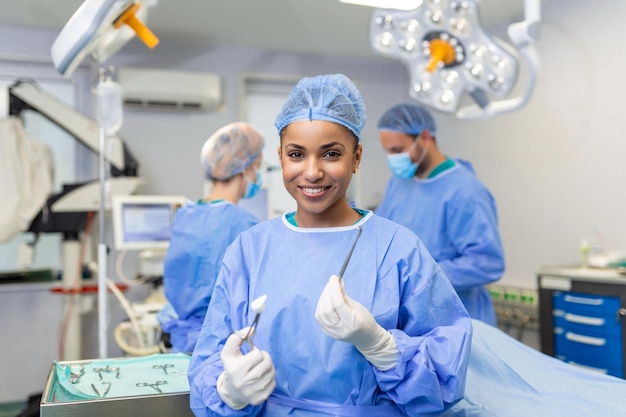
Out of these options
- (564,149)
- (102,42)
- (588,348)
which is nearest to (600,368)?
(588,348)

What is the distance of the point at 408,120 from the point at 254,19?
1.80 meters

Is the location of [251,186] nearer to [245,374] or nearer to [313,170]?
[313,170]

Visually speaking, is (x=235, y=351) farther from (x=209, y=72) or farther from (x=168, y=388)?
(x=209, y=72)

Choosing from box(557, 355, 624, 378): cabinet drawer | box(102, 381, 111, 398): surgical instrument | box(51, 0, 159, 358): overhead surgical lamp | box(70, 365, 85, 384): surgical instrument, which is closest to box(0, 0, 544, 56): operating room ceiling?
box(51, 0, 159, 358): overhead surgical lamp

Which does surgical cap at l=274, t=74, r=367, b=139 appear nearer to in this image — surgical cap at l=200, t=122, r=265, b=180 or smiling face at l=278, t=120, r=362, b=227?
smiling face at l=278, t=120, r=362, b=227

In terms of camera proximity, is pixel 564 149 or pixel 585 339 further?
pixel 564 149

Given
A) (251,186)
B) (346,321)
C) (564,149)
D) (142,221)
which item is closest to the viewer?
(346,321)

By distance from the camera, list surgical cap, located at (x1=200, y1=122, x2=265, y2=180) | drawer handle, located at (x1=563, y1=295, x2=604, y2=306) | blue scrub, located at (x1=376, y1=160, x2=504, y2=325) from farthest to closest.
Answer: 1. drawer handle, located at (x1=563, y1=295, x2=604, y2=306)
2. blue scrub, located at (x1=376, y1=160, x2=504, y2=325)
3. surgical cap, located at (x1=200, y1=122, x2=265, y2=180)

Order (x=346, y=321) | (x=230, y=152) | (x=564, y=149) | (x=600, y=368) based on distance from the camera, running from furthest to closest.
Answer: (x=564, y=149)
(x=600, y=368)
(x=230, y=152)
(x=346, y=321)

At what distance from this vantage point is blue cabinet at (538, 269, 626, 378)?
2.78m

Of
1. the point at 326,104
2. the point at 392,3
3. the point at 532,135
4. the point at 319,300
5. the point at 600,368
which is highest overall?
the point at 392,3

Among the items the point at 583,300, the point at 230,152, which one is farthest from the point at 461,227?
the point at 583,300

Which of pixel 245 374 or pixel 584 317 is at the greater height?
pixel 245 374

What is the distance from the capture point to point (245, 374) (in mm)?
973
